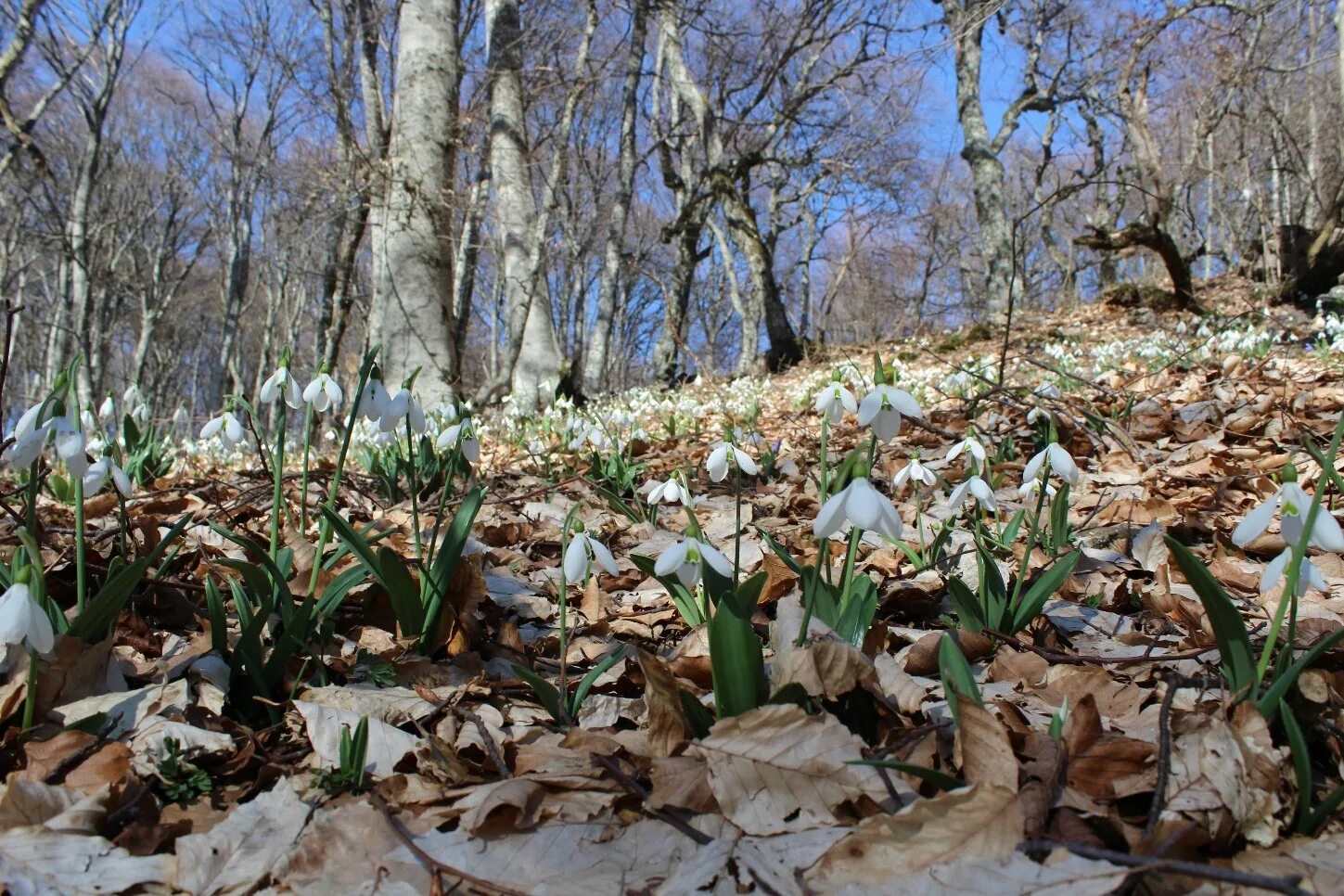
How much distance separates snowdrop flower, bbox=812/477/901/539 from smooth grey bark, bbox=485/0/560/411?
6833 millimetres

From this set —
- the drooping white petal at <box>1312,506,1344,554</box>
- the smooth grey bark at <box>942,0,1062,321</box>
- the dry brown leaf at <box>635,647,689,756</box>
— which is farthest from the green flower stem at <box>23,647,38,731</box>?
the smooth grey bark at <box>942,0,1062,321</box>

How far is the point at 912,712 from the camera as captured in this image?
130cm

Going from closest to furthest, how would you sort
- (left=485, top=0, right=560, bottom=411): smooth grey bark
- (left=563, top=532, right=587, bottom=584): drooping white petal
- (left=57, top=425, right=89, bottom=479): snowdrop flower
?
(left=57, top=425, right=89, bottom=479): snowdrop flower < (left=563, top=532, right=587, bottom=584): drooping white petal < (left=485, top=0, right=560, bottom=411): smooth grey bark

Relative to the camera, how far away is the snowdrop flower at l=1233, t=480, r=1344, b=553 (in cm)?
107

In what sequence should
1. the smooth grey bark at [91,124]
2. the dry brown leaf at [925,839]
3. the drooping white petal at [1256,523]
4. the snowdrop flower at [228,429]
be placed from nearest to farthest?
the dry brown leaf at [925,839] → the drooping white petal at [1256,523] → the snowdrop flower at [228,429] → the smooth grey bark at [91,124]

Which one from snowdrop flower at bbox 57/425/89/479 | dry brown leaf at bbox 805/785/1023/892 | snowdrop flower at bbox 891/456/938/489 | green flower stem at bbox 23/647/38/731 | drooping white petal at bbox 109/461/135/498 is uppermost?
snowdrop flower at bbox 57/425/89/479

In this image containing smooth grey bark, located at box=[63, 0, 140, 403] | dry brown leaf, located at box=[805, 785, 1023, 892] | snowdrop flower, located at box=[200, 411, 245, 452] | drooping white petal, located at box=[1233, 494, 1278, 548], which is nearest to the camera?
dry brown leaf, located at box=[805, 785, 1023, 892]

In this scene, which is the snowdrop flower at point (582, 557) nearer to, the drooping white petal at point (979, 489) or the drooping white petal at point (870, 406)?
the drooping white petal at point (870, 406)

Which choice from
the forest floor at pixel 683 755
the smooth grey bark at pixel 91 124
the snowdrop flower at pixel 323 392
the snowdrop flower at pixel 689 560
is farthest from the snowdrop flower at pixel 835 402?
the smooth grey bark at pixel 91 124

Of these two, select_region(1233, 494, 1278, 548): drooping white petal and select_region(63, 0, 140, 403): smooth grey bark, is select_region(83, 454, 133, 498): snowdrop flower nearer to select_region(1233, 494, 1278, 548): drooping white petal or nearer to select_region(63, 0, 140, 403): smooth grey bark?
select_region(1233, 494, 1278, 548): drooping white petal

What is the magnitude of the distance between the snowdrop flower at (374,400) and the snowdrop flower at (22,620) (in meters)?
0.74

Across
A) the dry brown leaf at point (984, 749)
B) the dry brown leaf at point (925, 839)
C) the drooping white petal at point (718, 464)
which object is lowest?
the dry brown leaf at point (925, 839)

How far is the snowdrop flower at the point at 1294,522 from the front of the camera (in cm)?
107

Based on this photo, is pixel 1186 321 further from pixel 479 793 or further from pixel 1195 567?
pixel 479 793
